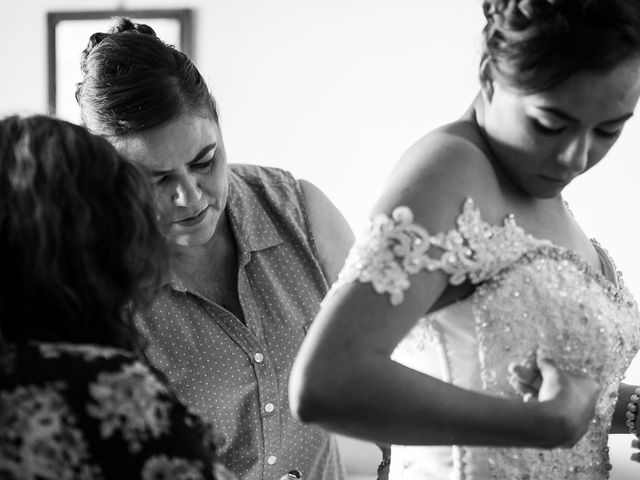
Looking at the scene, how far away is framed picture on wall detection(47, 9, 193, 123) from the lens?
4.12 meters

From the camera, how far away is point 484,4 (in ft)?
4.46

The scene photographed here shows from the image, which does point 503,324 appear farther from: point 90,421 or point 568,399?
point 90,421

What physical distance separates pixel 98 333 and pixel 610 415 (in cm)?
78

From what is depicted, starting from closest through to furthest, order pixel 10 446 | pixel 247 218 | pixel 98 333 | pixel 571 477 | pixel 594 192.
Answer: pixel 10 446 < pixel 98 333 < pixel 571 477 < pixel 247 218 < pixel 594 192

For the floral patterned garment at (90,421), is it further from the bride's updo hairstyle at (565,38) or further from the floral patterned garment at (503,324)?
the bride's updo hairstyle at (565,38)

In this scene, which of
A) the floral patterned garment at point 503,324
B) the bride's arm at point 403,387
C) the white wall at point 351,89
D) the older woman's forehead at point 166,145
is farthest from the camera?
the white wall at point 351,89

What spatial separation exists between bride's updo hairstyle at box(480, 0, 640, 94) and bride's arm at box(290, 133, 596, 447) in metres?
0.17

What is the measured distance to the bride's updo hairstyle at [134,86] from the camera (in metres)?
1.89

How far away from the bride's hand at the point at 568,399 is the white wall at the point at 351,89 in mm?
2384

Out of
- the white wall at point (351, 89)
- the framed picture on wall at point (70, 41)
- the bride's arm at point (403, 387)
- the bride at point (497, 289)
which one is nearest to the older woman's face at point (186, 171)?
the bride at point (497, 289)

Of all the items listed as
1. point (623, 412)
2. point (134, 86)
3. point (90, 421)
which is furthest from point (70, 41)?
point (90, 421)

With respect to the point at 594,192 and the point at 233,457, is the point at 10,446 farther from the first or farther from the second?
the point at 594,192

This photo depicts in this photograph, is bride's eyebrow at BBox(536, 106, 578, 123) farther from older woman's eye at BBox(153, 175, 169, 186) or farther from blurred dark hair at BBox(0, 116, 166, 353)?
older woman's eye at BBox(153, 175, 169, 186)

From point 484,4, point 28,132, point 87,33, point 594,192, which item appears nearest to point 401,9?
point 594,192
